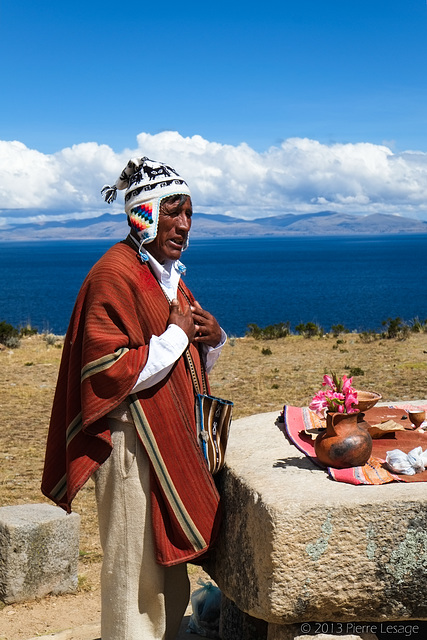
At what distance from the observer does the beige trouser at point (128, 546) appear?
143 inches

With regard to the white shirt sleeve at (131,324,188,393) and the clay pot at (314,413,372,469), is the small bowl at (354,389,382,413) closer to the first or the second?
the clay pot at (314,413,372,469)

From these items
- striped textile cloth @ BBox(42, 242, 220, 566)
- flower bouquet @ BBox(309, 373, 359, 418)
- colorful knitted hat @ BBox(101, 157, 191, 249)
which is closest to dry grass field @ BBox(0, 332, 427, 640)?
striped textile cloth @ BBox(42, 242, 220, 566)

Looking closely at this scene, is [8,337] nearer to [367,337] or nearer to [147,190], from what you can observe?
[367,337]

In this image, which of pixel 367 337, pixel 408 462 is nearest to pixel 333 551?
pixel 408 462

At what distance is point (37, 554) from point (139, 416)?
2268mm

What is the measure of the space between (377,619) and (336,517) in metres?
0.63

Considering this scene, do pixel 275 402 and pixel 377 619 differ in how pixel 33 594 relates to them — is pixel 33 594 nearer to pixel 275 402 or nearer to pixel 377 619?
pixel 377 619

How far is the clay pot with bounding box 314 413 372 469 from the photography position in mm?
3805

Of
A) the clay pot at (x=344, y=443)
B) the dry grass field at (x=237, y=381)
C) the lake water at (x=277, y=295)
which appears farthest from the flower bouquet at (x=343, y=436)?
the lake water at (x=277, y=295)

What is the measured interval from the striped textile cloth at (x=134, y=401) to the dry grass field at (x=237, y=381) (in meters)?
1.83

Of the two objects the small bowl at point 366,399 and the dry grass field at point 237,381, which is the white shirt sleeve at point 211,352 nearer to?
the small bowl at point 366,399

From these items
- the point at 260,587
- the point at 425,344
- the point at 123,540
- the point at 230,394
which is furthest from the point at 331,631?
the point at 425,344

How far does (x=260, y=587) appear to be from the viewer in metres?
3.50

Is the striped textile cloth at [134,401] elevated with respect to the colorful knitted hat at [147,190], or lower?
lower
